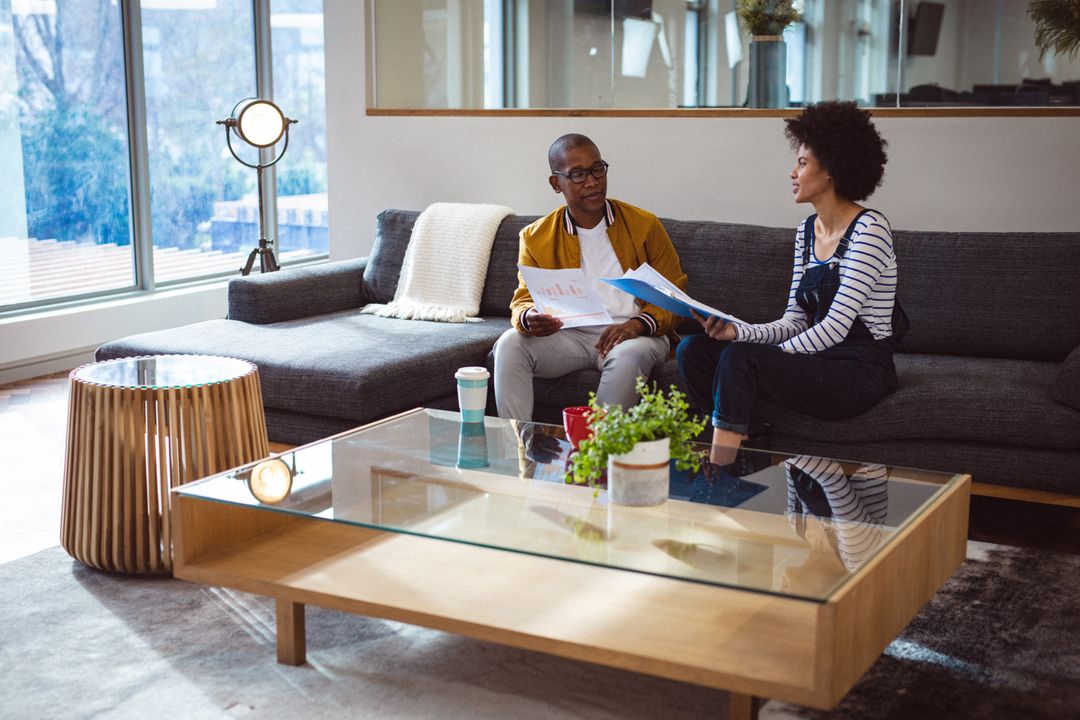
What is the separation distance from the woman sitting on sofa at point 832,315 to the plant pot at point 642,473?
2.78ft

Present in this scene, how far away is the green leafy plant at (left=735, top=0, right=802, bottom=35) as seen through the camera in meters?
4.33

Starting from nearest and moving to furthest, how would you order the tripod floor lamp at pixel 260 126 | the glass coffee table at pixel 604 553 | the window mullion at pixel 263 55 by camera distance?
the glass coffee table at pixel 604 553
the tripod floor lamp at pixel 260 126
the window mullion at pixel 263 55

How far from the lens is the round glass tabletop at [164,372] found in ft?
9.23

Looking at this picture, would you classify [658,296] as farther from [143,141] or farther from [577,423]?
[143,141]

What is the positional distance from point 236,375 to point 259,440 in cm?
17

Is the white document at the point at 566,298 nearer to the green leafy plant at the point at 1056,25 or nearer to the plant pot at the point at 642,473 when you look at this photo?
the plant pot at the point at 642,473

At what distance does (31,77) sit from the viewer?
553 centimetres

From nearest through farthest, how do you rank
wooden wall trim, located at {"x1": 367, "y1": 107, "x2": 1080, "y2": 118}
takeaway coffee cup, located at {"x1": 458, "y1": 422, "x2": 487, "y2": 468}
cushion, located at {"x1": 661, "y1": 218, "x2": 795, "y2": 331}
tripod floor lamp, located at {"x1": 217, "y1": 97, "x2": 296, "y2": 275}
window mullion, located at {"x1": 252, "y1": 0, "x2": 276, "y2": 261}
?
takeaway coffee cup, located at {"x1": 458, "y1": 422, "x2": 487, "y2": 468}, cushion, located at {"x1": 661, "y1": 218, "x2": 795, "y2": 331}, wooden wall trim, located at {"x1": 367, "y1": 107, "x2": 1080, "y2": 118}, tripod floor lamp, located at {"x1": 217, "y1": 97, "x2": 296, "y2": 275}, window mullion, located at {"x1": 252, "y1": 0, "x2": 276, "y2": 261}

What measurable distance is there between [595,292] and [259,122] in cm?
200

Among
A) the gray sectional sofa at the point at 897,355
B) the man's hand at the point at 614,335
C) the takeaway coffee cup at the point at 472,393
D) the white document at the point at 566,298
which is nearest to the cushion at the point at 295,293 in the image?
the gray sectional sofa at the point at 897,355

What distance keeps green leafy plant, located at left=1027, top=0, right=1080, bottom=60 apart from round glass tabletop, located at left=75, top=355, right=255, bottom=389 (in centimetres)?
273

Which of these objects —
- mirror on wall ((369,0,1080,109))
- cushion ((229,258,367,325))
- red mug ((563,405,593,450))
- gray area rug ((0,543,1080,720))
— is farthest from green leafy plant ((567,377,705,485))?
mirror on wall ((369,0,1080,109))

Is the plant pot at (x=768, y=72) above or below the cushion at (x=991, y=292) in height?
above

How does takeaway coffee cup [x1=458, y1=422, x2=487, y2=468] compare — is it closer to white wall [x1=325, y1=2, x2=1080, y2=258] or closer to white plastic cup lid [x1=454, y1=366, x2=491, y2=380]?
white plastic cup lid [x1=454, y1=366, x2=491, y2=380]
